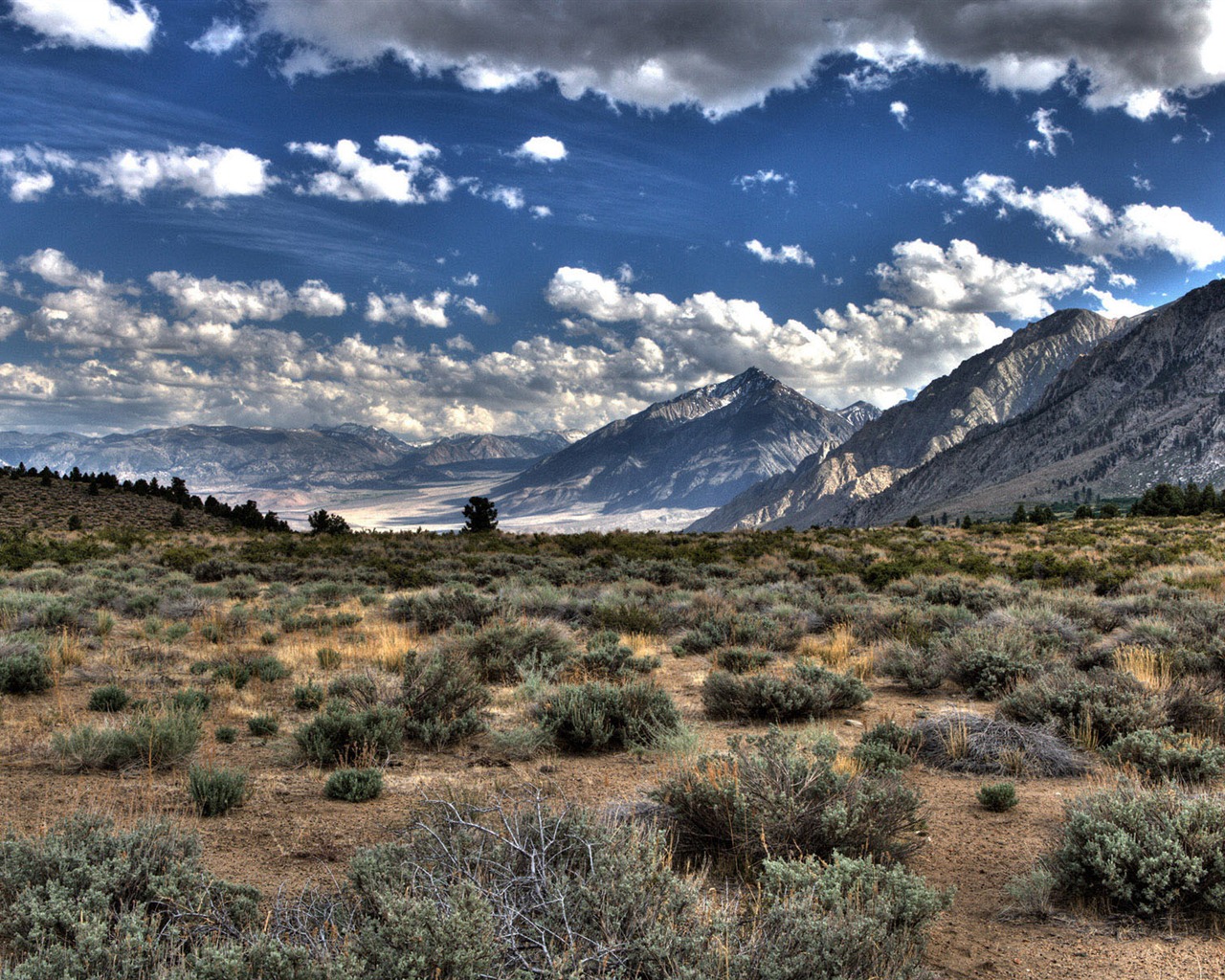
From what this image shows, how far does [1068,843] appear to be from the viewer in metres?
4.65

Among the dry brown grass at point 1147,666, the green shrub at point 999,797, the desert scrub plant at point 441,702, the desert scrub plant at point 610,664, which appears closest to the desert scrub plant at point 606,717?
the desert scrub plant at point 441,702

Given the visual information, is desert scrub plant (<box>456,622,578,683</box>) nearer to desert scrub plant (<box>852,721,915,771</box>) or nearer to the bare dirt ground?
the bare dirt ground

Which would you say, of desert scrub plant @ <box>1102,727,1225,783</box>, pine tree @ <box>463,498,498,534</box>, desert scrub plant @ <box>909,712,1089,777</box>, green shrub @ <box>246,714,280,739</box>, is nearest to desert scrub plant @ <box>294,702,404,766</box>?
green shrub @ <box>246,714,280,739</box>

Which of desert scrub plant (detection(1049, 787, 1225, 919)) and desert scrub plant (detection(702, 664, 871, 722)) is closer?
desert scrub plant (detection(1049, 787, 1225, 919))

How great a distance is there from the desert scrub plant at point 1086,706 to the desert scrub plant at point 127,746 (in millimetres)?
9107

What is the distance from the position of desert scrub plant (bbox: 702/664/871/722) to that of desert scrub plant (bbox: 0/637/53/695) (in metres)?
9.11

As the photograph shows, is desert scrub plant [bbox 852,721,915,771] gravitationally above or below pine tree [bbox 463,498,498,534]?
below

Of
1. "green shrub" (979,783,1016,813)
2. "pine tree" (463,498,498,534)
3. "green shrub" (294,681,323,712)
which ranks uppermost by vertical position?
"pine tree" (463,498,498,534)

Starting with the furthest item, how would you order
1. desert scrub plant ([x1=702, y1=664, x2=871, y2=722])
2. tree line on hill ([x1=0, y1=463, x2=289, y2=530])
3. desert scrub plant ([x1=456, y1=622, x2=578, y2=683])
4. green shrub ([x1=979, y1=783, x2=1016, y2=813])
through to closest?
tree line on hill ([x1=0, y1=463, x2=289, y2=530]), desert scrub plant ([x1=456, y1=622, x2=578, y2=683]), desert scrub plant ([x1=702, y1=664, x2=871, y2=722]), green shrub ([x1=979, y1=783, x2=1016, y2=813])

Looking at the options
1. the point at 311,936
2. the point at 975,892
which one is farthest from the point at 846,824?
the point at 311,936

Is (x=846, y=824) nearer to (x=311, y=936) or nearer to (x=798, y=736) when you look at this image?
(x=798, y=736)

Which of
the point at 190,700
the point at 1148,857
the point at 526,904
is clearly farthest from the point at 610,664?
the point at 526,904

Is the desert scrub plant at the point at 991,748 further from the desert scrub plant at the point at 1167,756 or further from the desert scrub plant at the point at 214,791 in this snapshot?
the desert scrub plant at the point at 214,791

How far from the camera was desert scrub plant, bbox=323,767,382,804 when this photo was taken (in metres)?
6.39
